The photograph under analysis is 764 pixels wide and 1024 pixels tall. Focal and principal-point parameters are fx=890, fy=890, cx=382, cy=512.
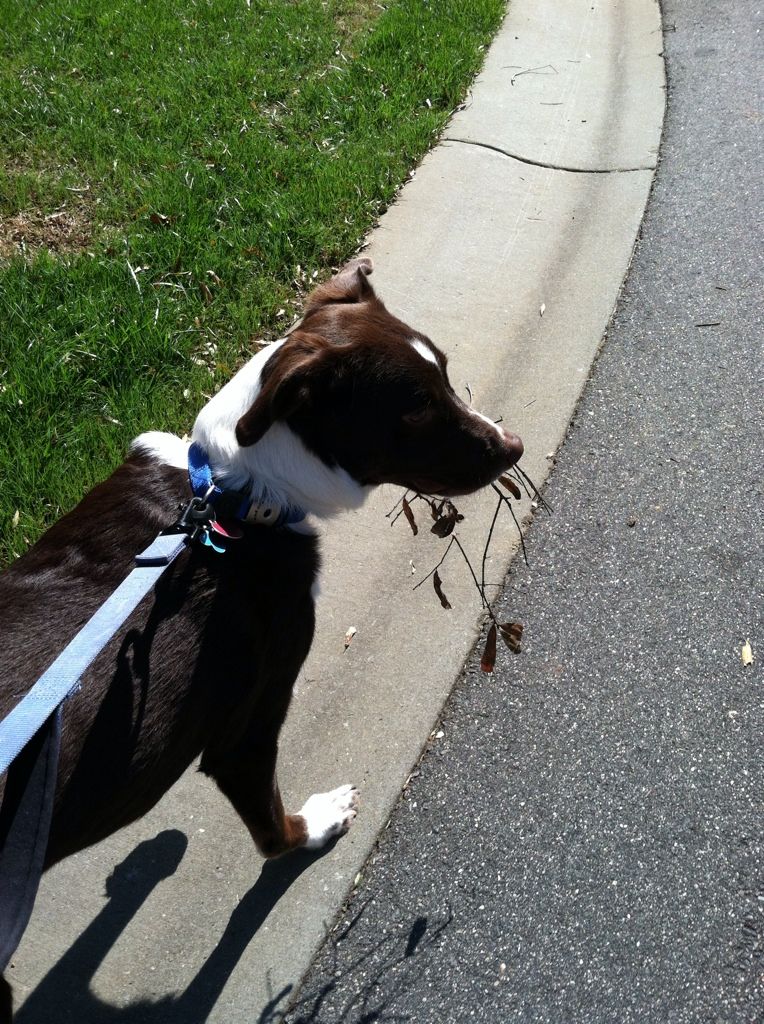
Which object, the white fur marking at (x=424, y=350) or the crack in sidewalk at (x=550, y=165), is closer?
the white fur marking at (x=424, y=350)

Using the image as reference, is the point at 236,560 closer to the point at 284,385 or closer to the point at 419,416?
the point at 284,385

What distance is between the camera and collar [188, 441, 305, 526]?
7.71 feet

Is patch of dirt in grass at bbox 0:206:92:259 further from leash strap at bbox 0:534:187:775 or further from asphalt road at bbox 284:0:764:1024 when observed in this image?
leash strap at bbox 0:534:187:775

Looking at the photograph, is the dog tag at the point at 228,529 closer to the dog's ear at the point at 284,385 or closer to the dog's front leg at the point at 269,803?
the dog's ear at the point at 284,385

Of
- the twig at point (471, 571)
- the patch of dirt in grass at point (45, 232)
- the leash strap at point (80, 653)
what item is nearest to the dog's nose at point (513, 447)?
the twig at point (471, 571)

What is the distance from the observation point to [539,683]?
11.0ft

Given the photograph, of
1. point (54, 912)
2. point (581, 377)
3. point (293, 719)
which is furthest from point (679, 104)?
point (54, 912)

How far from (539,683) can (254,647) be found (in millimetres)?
1395

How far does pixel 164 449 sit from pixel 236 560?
0.45m

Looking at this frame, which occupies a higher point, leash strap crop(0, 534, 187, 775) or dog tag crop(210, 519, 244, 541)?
leash strap crop(0, 534, 187, 775)

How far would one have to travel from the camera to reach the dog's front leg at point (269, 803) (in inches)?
101

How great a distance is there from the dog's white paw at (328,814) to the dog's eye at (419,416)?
4.24 feet


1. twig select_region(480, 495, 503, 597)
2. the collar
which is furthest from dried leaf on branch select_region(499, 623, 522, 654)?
the collar

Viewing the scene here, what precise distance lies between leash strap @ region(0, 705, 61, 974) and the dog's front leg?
0.74 metres
